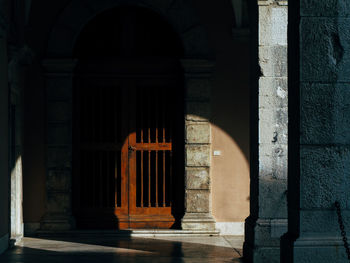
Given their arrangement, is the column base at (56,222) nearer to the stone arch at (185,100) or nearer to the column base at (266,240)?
the stone arch at (185,100)

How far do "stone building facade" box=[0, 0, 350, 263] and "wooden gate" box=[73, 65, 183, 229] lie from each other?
37cm

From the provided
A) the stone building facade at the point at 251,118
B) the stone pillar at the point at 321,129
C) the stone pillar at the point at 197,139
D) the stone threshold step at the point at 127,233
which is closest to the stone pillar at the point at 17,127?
the stone building facade at the point at 251,118

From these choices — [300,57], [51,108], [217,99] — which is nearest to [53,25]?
[51,108]

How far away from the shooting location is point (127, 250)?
8.82m

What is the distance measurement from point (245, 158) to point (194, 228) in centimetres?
136

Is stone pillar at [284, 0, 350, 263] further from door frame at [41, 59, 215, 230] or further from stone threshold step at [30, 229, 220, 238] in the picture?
door frame at [41, 59, 215, 230]

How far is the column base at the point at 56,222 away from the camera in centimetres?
1039

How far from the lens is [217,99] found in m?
10.7

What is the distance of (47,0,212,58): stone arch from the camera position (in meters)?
10.6

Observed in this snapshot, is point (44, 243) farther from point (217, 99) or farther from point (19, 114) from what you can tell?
point (217, 99)

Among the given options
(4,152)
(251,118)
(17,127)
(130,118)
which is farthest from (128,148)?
(251,118)

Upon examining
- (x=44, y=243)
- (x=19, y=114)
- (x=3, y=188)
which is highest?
(x=19, y=114)

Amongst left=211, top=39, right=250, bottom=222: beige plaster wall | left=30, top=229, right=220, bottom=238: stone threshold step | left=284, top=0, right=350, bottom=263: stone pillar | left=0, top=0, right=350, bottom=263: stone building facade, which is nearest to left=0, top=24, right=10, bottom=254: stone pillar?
left=0, top=0, right=350, bottom=263: stone building facade

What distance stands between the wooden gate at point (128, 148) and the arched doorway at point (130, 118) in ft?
0.05
